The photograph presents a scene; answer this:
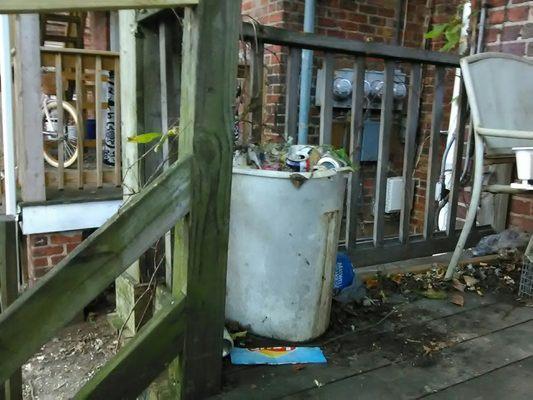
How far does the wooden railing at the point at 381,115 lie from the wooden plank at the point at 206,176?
1.64 feet

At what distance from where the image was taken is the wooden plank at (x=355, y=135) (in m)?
2.00

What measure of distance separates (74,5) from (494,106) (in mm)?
1796

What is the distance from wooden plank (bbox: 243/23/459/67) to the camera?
1.70 metres

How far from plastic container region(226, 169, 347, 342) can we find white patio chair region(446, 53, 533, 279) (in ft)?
2.51

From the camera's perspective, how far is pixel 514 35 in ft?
8.67

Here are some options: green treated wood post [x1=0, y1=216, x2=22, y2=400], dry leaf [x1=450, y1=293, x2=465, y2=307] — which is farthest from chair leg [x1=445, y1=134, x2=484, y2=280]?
green treated wood post [x1=0, y1=216, x2=22, y2=400]

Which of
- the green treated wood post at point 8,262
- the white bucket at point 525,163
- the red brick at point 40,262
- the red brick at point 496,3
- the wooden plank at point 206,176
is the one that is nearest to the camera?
the wooden plank at point 206,176

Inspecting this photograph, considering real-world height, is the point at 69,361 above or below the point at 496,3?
below

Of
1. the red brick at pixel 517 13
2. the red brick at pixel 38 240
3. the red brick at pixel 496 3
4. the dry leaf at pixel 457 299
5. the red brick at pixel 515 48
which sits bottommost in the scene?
the red brick at pixel 38 240

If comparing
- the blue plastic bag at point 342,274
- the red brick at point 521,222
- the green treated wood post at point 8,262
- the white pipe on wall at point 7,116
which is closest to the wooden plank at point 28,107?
the white pipe on wall at point 7,116

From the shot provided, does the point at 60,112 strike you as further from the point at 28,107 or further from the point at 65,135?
the point at 65,135

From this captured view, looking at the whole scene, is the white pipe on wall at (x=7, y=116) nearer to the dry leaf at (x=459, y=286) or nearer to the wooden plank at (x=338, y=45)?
the wooden plank at (x=338, y=45)

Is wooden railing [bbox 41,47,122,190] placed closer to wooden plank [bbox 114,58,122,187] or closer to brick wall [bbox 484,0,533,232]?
wooden plank [bbox 114,58,122,187]

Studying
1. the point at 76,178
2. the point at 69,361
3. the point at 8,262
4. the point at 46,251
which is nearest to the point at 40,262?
the point at 46,251
